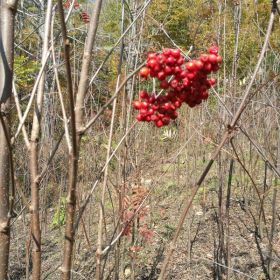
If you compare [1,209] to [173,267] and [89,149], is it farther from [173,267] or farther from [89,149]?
[173,267]

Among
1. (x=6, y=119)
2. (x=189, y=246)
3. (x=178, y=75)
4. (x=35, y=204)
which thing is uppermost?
(x=178, y=75)

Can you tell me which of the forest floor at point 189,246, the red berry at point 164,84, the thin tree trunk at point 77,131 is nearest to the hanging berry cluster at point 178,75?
the red berry at point 164,84

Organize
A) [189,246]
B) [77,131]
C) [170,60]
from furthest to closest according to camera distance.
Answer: [189,246]
[170,60]
[77,131]

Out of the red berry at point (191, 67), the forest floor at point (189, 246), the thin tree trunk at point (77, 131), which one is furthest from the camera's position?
the forest floor at point (189, 246)

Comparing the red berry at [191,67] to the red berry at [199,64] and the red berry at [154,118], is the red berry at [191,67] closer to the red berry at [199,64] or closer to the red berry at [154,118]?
the red berry at [199,64]

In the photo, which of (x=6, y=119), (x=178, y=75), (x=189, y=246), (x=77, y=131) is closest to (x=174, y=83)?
(x=178, y=75)

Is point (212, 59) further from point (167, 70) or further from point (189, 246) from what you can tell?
point (189, 246)

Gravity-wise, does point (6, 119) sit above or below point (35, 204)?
above

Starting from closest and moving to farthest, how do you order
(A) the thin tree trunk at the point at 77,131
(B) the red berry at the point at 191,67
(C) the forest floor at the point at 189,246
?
(A) the thin tree trunk at the point at 77,131
(B) the red berry at the point at 191,67
(C) the forest floor at the point at 189,246

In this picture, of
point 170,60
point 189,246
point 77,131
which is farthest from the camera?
point 189,246

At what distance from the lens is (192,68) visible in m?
0.88

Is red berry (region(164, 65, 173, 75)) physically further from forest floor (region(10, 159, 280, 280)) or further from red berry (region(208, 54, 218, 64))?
forest floor (region(10, 159, 280, 280))

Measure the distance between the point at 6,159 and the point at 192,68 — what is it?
0.46 meters

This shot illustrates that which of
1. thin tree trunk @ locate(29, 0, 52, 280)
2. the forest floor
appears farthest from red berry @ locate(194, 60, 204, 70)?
the forest floor
